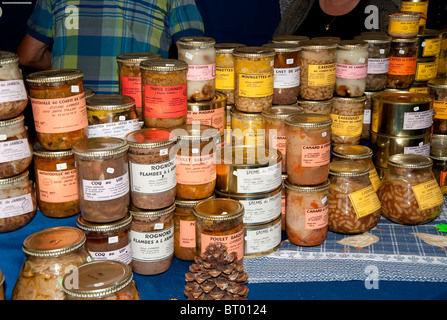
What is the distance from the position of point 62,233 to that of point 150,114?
525 mm

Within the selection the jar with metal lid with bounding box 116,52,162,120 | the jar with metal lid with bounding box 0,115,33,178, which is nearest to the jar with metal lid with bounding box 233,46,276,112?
the jar with metal lid with bounding box 116,52,162,120

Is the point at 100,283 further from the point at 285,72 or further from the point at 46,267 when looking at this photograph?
the point at 285,72

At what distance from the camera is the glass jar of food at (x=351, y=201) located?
1776 millimetres

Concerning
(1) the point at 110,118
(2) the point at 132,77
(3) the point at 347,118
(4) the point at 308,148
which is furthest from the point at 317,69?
(1) the point at 110,118

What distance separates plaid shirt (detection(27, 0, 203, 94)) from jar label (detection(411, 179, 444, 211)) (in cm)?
145

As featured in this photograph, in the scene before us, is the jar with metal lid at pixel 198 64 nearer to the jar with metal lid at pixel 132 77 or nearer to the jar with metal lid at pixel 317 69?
the jar with metal lid at pixel 132 77

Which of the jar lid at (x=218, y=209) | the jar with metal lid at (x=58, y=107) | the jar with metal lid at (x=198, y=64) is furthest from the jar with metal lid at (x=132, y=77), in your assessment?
the jar lid at (x=218, y=209)

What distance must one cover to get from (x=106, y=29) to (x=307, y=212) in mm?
1558

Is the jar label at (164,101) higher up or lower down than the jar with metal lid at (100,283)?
higher up

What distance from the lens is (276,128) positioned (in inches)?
70.9

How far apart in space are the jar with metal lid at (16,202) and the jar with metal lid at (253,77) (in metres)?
0.82

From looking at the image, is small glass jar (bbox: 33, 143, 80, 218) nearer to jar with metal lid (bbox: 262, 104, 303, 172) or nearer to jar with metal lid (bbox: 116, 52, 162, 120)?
jar with metal lid (bbox: 116, 52, 162, 120)

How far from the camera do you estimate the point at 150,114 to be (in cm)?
165

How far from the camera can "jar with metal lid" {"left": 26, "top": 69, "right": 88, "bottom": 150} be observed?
149 centimetres
